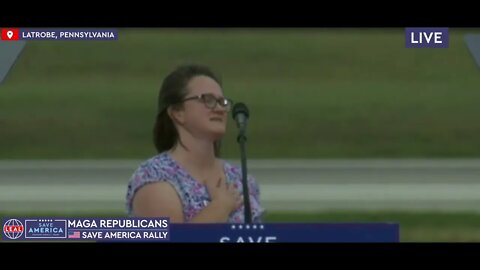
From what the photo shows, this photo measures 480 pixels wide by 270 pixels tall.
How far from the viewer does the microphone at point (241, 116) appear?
6.55 metres

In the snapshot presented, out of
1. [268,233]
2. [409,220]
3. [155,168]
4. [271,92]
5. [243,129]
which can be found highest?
[271,92]

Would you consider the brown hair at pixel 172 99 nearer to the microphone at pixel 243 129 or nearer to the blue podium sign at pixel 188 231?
the microphone at pixel 243 129

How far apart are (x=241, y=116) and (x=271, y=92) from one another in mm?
233

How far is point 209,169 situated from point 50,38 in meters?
0.92

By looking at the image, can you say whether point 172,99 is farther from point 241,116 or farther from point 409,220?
point 409,220

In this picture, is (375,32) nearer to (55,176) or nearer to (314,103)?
(314,103)

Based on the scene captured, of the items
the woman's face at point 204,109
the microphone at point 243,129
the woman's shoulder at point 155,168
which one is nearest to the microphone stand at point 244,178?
the microphone at point 243,129

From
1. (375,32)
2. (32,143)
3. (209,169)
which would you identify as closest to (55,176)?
(32,143)

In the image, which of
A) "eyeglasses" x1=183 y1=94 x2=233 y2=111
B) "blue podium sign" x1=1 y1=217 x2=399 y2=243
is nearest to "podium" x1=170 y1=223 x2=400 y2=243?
"blue podium sign" x1=1 y1=217 x2=399 y2=243

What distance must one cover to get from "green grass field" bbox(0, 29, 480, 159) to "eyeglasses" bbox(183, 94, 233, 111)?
49 millimetres

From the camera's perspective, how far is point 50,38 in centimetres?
656

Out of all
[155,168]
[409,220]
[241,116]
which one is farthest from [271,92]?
[409,220]

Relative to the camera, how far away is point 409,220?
21.8ft

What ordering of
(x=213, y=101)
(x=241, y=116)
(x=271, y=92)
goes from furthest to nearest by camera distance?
(x=271, y=92), (x=241, y=116), (x=213, y=101)
